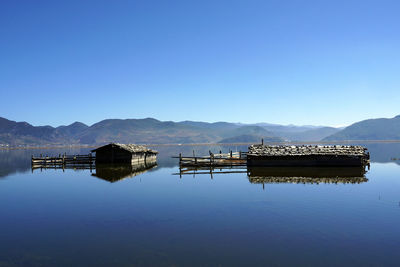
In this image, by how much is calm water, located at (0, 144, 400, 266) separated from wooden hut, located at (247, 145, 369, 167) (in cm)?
1476

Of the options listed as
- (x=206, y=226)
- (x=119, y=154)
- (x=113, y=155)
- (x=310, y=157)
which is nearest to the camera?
(x=206, y=226)

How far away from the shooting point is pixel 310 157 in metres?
42.7

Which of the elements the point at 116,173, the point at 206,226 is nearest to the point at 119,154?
the point at 116,173

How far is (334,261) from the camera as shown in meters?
11.9

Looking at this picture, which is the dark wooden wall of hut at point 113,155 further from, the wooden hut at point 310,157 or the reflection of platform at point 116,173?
the wooden hut at point 310,157

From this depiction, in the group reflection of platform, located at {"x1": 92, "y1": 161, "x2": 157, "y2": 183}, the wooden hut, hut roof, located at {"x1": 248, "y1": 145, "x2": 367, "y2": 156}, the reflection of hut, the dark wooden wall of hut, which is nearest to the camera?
reflection of platform, located at {"x1": 92, "y1": 161, "x2": 157, "y2": 183}

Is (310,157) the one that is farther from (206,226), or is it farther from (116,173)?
(206,226)

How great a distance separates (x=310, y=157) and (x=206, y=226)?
1178 inches

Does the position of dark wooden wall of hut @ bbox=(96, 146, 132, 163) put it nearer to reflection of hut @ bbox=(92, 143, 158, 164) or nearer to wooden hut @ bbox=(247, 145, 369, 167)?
reflection of hut @ bbox=(92, 143, 158, 164)

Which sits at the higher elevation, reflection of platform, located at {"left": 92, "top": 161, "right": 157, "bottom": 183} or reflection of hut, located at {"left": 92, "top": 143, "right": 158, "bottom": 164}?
reflection of hut, located at {"left": 92, "top": 143, "right": 158, "bottom": 164}

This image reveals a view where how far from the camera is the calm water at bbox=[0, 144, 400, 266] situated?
12.6 metres

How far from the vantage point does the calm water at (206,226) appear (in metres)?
12.6

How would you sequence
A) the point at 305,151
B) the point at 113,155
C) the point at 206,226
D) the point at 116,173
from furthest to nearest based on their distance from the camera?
the point at 113,155, the point at 305,151, the point at 116,173, the point at 206,226

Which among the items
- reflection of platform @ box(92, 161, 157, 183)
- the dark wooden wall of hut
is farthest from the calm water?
the dark wooden wall of hut
